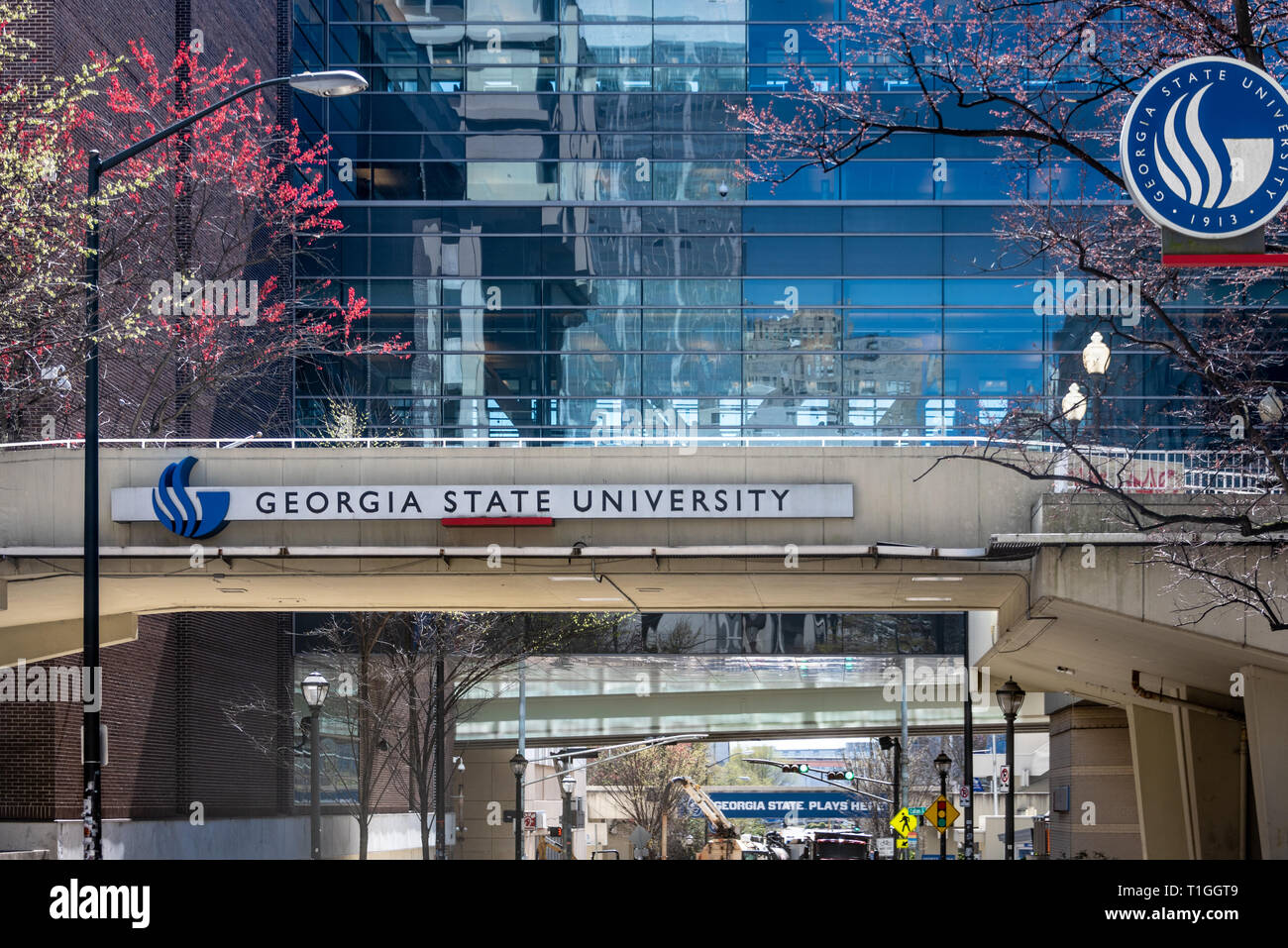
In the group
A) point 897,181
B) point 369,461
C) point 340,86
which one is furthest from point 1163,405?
point 340,86

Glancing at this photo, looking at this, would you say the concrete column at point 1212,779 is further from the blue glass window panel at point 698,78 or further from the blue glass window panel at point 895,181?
the blue glass window panel at point 698,78

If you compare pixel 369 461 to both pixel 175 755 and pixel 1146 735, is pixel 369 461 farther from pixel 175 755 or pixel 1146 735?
pixel 1146 735

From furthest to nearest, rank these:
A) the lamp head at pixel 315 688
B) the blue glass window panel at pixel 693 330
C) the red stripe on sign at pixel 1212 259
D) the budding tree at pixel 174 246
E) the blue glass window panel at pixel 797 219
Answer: the blue glass window panel at pixel 693 330 → the blue glass window panel at pixel 797 219 → the budding tree at pixel 174 246 → the lamp head at pixel 315 688 → the red stripe on sign at pixel 1212 259

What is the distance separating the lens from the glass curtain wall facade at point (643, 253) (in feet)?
143

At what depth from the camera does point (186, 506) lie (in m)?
25.2

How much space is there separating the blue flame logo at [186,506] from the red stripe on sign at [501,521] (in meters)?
3.90

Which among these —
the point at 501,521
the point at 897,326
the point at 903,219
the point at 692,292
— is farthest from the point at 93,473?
the point at 903,219

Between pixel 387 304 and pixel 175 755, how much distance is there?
14996 millimetres

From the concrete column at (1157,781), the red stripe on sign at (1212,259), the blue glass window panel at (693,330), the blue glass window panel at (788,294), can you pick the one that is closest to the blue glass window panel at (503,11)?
the blue glass window panel at (693,330)

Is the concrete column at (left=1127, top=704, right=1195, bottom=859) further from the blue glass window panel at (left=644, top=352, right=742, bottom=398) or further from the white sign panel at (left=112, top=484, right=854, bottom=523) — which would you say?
the blue glass window panel at (left=644, top=352, right=742, bottom=398)

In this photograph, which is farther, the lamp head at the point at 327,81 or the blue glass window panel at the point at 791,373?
the blue glass window panel at the point at 791,373

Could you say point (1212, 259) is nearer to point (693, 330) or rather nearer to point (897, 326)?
point (897, 326)

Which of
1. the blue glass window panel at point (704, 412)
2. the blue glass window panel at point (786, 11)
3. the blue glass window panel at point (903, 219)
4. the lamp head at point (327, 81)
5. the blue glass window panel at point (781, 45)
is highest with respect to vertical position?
the blue glass window panel at point (786, 11)
